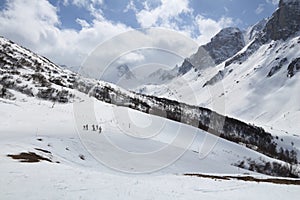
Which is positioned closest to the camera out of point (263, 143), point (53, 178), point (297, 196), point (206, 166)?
point (53, 178)

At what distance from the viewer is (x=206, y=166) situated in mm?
39688

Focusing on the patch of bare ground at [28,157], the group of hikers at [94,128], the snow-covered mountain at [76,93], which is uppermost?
the snow-covered mountain at [76,93]

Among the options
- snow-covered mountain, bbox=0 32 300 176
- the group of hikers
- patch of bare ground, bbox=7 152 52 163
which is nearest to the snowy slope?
patch of bare ground, bbox=7 152 52 163

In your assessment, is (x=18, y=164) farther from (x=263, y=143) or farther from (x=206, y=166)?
(x=263, y=143)

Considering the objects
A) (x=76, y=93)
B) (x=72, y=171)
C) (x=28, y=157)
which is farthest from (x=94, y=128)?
(x=76, y=93)

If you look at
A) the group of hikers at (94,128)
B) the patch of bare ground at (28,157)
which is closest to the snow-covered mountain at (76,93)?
the group of hikers at (94,128)

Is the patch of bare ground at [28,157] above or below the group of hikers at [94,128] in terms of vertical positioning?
below

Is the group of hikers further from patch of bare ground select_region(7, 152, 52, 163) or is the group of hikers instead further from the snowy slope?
patch of bare ground select_region(7, 152, 52, 163)

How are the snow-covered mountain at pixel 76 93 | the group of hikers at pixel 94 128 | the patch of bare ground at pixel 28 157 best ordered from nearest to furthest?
the patch of bare ground at pixel 28 157 → the group of hikers at pixel 94 128 → the snow-covered mountain at pixel 76 93

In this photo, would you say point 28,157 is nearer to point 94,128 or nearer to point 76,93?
point 94,128

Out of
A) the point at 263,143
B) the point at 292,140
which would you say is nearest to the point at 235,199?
the point at 263,143

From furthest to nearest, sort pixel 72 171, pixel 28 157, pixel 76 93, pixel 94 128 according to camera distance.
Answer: pixel 76 93 → pixel 94 128 → pixel 28 157 → pixel 72 171

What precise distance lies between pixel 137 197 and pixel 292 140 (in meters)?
186

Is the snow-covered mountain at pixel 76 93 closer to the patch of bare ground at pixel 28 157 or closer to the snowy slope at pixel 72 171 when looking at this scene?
the snowy slope at pixel 72 171
